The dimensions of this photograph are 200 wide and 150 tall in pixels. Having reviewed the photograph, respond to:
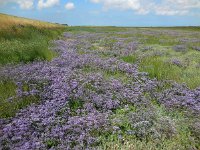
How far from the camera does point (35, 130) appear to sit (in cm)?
655

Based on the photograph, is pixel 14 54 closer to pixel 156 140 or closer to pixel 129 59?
pixel 129 59

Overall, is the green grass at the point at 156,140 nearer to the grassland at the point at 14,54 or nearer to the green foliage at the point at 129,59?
the grassland at the point at 14,54

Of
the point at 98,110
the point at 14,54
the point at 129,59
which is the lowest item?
the point at 129,59

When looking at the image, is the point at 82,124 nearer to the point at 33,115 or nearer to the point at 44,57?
the point at 33,115

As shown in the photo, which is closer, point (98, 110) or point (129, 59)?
point (98, 110)

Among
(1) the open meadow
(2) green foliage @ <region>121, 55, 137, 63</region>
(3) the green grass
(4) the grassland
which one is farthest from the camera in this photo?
→ (2) green foliage @ <region>121, 55, 137, 63</region>

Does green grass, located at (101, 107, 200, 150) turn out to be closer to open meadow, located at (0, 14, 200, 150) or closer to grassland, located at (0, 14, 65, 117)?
open meadow, located at (0, 14, 200, 150)

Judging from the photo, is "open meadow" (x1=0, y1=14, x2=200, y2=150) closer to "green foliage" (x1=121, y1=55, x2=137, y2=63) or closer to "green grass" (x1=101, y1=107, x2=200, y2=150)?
"green grass" (x1=101, y1=107, x2=200, y2=150)


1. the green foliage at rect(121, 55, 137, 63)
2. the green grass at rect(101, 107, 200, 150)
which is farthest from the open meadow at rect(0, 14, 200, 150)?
the green foliage at rect(121, 55, 137, 63)

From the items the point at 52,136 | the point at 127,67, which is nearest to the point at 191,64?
the point at 127,67

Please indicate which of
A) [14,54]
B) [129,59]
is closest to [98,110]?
[129,59]

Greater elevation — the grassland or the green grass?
the grassland

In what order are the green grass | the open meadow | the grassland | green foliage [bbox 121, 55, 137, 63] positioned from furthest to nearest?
green foliage [bbox 121, 55, 137, 63], the grassland, the open meadow, the green grass

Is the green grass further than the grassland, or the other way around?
the grassland
